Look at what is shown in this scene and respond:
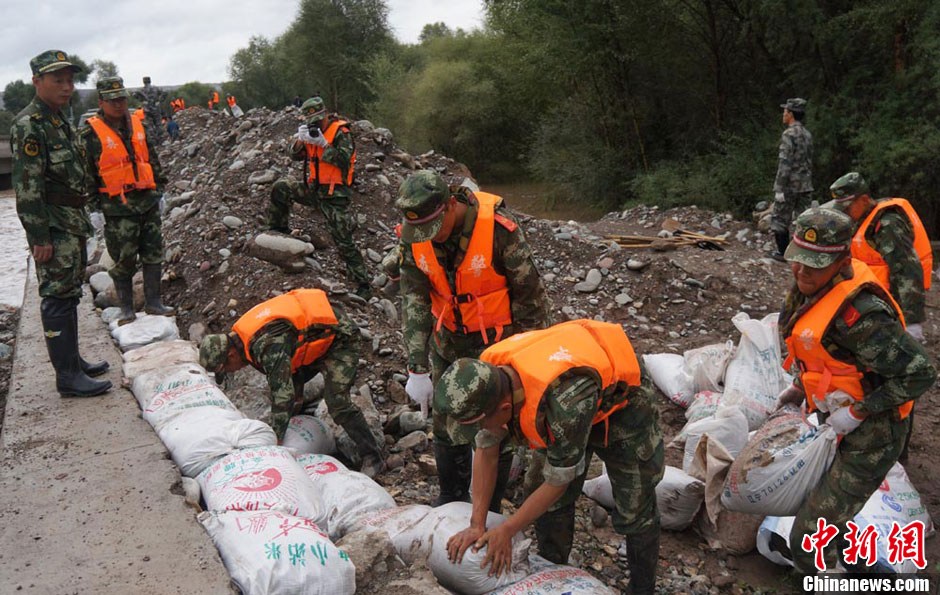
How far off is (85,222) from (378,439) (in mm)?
1891

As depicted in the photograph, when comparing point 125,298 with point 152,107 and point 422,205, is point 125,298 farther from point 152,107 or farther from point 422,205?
point 152,107

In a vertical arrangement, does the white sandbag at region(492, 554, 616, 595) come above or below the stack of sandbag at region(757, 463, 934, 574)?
above

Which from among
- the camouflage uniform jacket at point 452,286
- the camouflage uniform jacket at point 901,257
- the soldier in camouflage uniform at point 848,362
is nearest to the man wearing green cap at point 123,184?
the camouflage uniform jacket at point 452,286

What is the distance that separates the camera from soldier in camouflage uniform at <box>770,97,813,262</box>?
22.7ft

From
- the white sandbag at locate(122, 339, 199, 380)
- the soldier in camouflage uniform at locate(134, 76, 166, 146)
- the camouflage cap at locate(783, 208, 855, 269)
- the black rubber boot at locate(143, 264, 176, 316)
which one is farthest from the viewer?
the soldier in camouflage uniform at locate(134, 76, 166, 146)

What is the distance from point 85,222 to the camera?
3.58m

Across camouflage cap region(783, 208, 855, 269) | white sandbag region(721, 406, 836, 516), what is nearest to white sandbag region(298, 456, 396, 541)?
white sandbag region(721, 406, 836, 516)

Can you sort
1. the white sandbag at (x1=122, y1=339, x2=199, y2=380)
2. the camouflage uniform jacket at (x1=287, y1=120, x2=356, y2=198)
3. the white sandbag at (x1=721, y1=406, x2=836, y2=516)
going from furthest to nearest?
the camouflage uniform jacket at (x1=287, y1=120, x2=356, y2=198)
the white sandbag at (x1=122, y1=339, x2=199, y2=380)
the white sandbag at (x1=721, y1=406, x2=836, y2=516)

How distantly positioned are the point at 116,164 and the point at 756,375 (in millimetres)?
4092

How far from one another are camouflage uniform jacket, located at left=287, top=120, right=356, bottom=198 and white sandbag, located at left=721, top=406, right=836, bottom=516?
3.78 m

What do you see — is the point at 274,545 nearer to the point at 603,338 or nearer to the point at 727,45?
the point at 603,338

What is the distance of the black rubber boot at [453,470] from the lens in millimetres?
3020

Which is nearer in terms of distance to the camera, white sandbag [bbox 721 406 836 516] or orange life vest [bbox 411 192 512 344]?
white sandbag [bbox 721 406 836 516]

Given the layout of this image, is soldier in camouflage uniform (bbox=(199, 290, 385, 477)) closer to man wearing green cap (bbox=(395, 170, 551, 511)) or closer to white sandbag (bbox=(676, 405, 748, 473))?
man wearing green cap (bbox=(395, 170, 551, 511))
